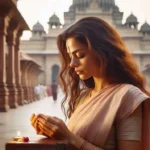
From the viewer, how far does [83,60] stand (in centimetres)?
158

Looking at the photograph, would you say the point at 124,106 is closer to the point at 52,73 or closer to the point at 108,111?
the point at 108,111

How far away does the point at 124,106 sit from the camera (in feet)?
4.86

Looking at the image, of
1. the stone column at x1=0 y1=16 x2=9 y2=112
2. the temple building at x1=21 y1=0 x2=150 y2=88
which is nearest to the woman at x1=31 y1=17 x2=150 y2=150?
the stone column at x1=0 y1=16 x2=9 y2=112

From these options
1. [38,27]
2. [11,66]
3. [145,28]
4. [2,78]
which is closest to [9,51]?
[11,66]

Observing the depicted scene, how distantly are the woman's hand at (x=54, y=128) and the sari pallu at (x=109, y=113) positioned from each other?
9 centimetres

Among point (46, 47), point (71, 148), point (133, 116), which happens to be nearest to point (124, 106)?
point (133, 116)

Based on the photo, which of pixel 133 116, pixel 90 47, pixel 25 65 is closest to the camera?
pixel 133 116

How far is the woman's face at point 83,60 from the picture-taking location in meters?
1.58

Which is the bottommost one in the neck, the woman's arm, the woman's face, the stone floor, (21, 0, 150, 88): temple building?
the stone floor

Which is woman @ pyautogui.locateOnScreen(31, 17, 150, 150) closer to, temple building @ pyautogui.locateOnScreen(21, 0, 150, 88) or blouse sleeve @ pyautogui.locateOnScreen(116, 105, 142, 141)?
blouse sleeve @ pyautogui.locateOnScreen(116, 105, 142, 141)

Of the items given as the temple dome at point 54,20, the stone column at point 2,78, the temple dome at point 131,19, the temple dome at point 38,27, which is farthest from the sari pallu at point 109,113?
the temple dome at point 131,19

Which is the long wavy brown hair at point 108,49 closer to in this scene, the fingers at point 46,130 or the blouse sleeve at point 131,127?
the blouse sleeve at point 131,127

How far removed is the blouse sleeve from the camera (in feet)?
4.74

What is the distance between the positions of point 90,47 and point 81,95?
345 millimetres
